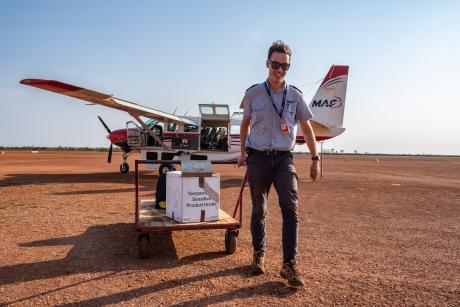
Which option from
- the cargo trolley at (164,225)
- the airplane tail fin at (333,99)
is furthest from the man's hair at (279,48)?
the airplane tail fin at (333,99)

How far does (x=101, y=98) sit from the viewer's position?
12.5 metres

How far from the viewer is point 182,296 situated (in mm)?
3404

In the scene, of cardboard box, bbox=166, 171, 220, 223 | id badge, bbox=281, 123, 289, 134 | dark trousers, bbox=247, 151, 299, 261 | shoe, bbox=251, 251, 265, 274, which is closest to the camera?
→ dark trousers, bbox=247, 151, 299, 261

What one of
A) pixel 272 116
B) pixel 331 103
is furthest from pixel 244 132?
pixel 331 103

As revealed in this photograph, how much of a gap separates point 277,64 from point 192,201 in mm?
2059

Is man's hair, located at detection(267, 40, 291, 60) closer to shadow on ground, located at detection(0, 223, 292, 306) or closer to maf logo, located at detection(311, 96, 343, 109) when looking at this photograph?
shadow on ground, located at detection(0, 223, 292, 306)

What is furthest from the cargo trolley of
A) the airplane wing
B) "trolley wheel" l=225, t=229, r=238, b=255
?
the airplane wing

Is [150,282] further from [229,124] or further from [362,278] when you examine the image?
[229,124]

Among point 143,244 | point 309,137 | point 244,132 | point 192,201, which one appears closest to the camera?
point 309,137

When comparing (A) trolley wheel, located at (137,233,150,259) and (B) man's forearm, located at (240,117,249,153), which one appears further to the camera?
(A) trolley wheel, located at (137,233,150,259)

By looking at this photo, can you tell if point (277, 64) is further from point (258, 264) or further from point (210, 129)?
point (210, 129)

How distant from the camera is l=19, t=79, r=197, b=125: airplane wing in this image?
35.7 feet

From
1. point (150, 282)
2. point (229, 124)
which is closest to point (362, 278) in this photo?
point (150, 282)

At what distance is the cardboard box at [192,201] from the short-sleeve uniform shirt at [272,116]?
109 centimetres
